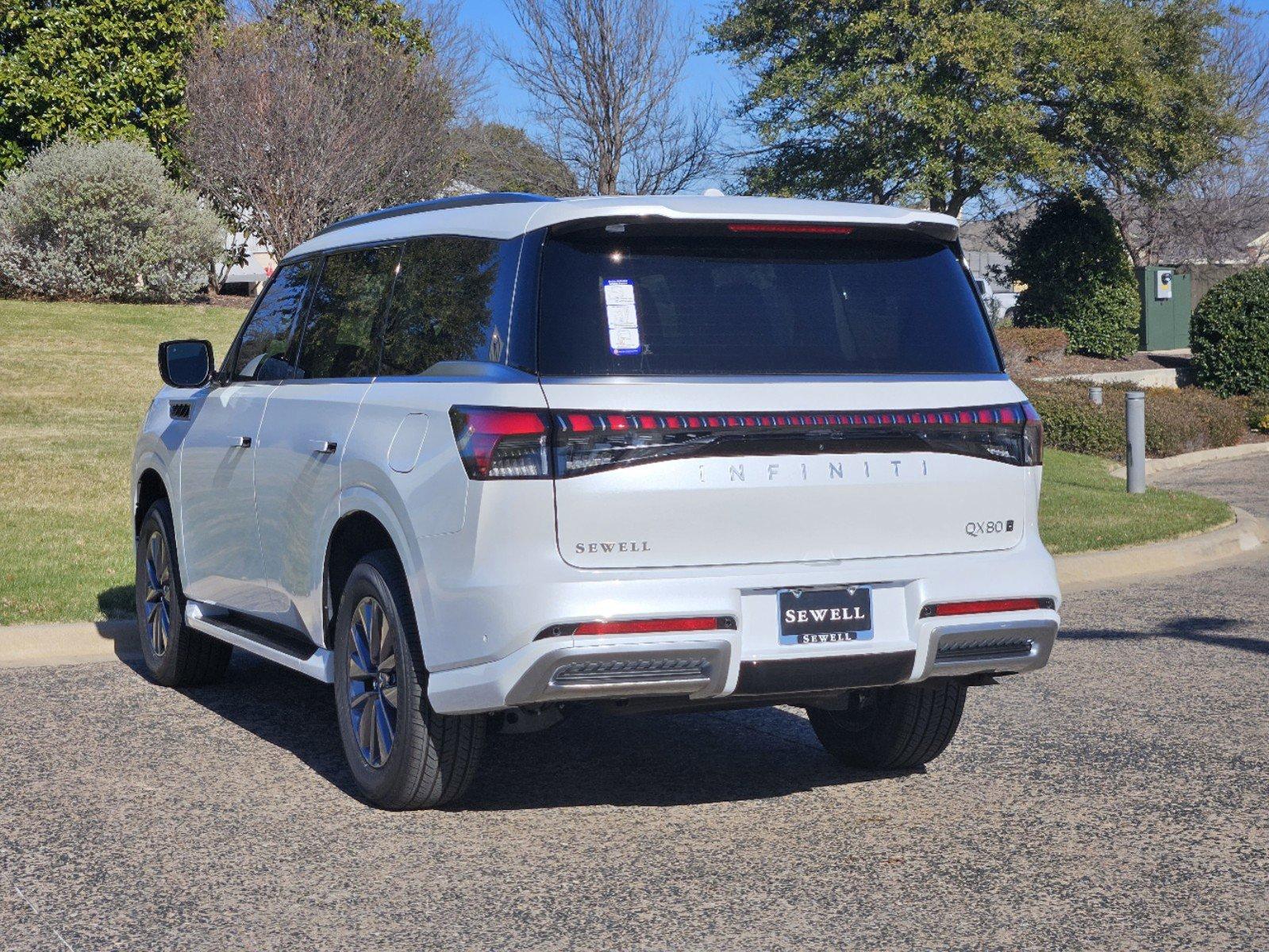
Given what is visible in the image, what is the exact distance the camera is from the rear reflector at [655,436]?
462 cm

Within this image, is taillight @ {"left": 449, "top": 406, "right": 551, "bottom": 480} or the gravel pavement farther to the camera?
taillight @ {"left": 449, "top": 406, "right": 551, "bottom": 480}

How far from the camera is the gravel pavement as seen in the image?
4.35m

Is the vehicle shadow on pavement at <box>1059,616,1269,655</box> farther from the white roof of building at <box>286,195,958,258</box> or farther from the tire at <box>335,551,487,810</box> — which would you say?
the tire at <box>335,551,487,810</box>

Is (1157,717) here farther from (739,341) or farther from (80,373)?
(80,373)

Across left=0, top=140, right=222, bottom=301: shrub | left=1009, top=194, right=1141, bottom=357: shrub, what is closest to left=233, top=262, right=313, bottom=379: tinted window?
left=0, top=140, right=222, bottom=301: shrub

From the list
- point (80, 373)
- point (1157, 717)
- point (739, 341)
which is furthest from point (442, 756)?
point (80, 373)

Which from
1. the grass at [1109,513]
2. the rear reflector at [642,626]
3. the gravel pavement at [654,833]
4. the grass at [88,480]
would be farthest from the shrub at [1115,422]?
the rear reflector at [642,626]

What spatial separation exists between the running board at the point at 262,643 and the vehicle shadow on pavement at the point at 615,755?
0.39 m

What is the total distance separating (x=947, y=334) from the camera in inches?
208

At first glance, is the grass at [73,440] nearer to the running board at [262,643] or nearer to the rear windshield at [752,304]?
the running board at [262,643]

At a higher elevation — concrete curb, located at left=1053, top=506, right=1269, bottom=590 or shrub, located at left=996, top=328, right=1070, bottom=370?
shrub, located at left=996, top=328, right=1070, bottom=370

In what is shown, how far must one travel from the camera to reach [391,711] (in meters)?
5.39

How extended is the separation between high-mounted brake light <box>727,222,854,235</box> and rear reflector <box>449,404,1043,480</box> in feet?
2.04

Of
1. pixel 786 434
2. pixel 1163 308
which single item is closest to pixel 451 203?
pixel 786 434
